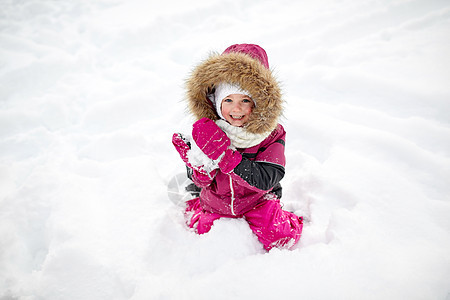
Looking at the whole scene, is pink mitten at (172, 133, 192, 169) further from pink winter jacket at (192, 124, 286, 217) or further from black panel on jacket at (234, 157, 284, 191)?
black panel on jacket at (234, 157, 284, 191)

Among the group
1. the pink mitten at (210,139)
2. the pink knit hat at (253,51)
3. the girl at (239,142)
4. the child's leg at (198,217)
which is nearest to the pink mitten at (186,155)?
the girl at (239,142)

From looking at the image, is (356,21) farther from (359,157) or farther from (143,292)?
(143,292)

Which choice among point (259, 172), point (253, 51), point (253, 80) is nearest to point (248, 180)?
point (259, 172)

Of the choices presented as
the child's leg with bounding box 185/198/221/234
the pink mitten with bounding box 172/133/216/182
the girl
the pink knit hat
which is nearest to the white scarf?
the girl

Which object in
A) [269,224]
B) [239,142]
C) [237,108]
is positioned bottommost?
[269,224]

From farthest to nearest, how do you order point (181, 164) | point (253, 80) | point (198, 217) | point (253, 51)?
point (181, 164)
point (198, 217)
point (253, 51)
point (253, 80)

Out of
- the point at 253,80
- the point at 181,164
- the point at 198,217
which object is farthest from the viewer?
the point at 181,164

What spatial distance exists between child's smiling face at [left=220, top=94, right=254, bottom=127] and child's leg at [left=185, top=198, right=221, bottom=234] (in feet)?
1.85

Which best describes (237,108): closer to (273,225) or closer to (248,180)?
(248,180)

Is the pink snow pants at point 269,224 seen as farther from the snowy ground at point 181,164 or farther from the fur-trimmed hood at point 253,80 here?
the fur-trimmed hood at point 253,80

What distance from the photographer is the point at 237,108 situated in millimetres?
1197

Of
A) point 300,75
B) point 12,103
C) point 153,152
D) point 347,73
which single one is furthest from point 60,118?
point 347,73

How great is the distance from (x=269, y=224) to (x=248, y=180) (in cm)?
33

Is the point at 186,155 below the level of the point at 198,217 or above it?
above
